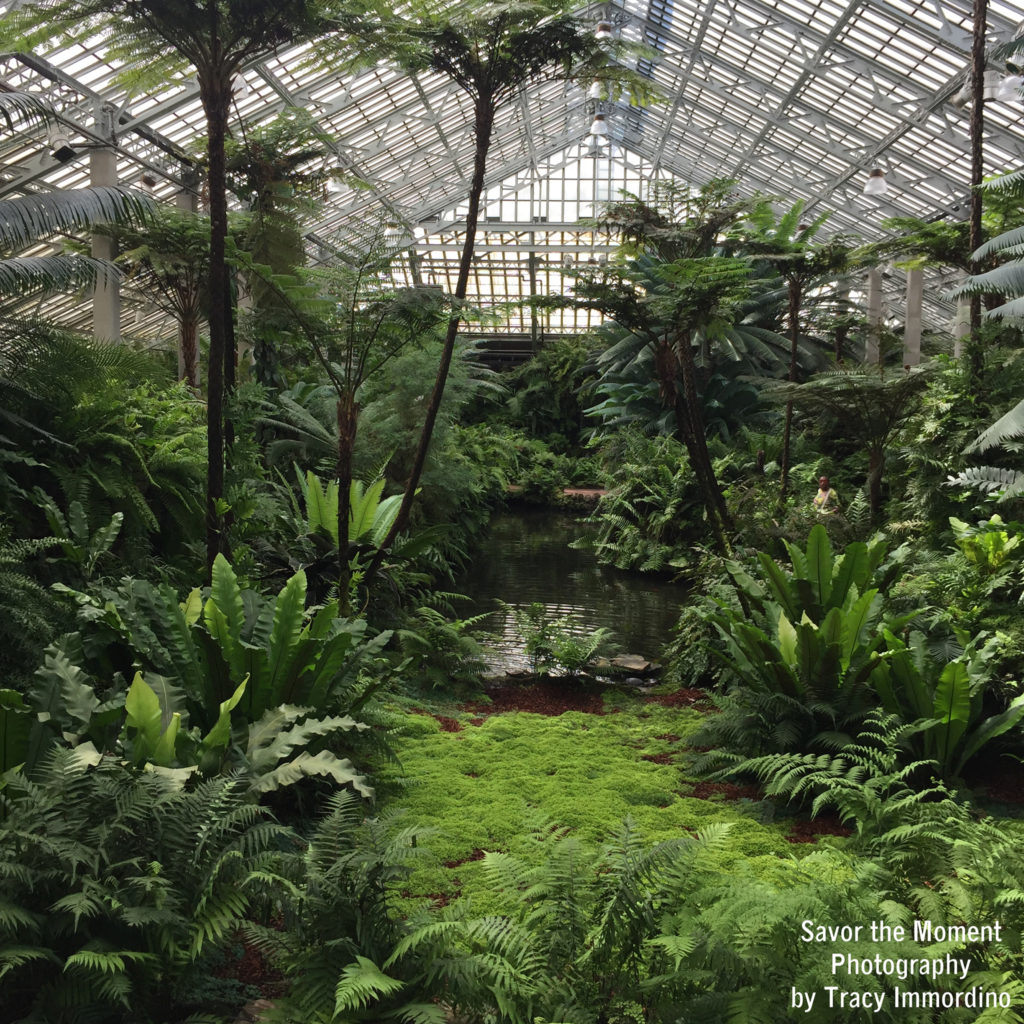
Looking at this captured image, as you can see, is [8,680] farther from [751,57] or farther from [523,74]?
[751,57]

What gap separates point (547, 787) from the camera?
420 centimetres

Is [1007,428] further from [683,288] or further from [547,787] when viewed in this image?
[547,787]

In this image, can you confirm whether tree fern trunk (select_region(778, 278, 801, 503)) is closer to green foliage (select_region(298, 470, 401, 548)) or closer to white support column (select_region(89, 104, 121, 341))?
green foliage (select_region(298, 470, 401, 548))

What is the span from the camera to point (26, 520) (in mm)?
4812

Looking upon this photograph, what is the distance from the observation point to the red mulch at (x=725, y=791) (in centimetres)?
419

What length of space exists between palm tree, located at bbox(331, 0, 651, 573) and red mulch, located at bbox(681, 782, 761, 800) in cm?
305

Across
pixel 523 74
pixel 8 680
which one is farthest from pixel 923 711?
pixel 523 74

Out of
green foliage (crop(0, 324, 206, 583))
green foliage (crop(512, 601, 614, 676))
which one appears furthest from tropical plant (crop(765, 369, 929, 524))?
green foliage (crop(0, 324, 206, 583))

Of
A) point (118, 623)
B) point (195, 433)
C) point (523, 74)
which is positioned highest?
point (523, 74)

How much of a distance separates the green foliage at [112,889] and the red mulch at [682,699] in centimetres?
376

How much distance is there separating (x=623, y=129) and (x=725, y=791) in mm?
24063

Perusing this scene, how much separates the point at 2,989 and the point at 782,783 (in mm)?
2850

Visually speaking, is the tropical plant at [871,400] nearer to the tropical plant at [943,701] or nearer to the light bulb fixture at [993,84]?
the light bulb fixture at [993,84]

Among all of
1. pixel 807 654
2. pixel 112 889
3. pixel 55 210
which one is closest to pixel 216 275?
pixel 55 210
